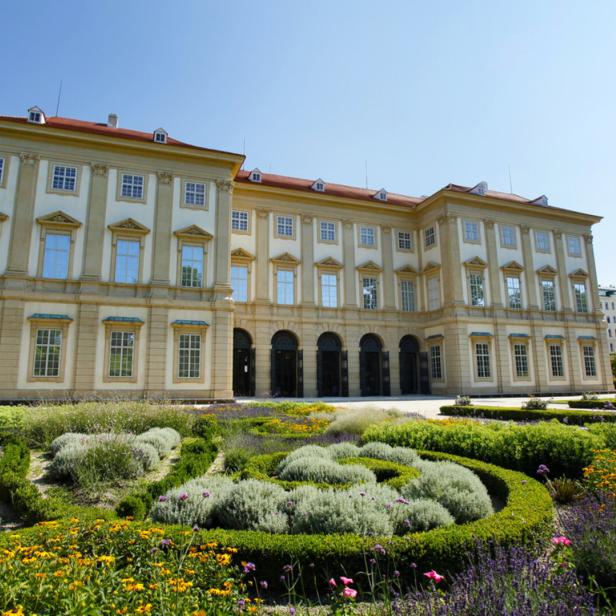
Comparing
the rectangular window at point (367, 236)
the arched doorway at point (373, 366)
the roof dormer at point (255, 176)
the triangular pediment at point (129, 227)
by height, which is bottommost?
the arched doorway at point (373, 366)

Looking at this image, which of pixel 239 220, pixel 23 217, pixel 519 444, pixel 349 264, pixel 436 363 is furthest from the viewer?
pixel 436 363

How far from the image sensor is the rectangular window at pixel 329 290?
3083cm

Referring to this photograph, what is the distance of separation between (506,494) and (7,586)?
5.79 m

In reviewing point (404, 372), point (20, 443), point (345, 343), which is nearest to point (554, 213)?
point (404, 372)

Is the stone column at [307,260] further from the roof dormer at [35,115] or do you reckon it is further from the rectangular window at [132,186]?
the roof dormer at [35,115]

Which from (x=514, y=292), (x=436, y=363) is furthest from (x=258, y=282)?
(x=514, y=292)

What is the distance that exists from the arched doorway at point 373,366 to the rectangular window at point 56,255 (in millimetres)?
18631

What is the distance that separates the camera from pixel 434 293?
32.6m

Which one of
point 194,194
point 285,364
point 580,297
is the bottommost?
point 285,364

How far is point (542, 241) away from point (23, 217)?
34.6m

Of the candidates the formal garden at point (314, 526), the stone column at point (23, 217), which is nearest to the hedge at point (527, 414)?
the formal garden at point (314, 526)

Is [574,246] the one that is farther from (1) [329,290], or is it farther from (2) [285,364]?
(2) [285,364]

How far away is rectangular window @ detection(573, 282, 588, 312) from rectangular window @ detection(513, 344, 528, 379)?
7.22 meters

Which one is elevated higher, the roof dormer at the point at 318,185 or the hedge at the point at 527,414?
the roof dormer at the point at 318,185
